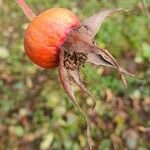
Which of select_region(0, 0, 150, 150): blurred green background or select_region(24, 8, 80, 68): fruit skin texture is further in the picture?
select_region(0, 0, 150, 150): blurred green background

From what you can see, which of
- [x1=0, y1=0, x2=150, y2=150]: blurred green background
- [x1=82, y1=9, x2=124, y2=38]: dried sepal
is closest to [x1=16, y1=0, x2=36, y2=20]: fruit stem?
[x1=82, y1=9, x2=124, y2=38]: dried sepal

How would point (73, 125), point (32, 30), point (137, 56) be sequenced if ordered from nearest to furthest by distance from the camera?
point (32, 30) → point (73, 125) → point (137, 56)

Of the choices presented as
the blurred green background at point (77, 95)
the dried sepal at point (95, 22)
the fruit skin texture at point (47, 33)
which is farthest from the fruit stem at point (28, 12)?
the blurred green background at point (77, 95)

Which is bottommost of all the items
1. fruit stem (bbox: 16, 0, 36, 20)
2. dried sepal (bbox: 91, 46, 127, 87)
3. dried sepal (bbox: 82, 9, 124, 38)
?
dried sepal (bbox: 91, 46, 127, 87)

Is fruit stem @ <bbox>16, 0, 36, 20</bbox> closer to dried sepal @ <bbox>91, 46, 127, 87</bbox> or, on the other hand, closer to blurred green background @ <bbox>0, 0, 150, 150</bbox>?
dried sepal @ <bbox>91, 46, 127, 87</bbox>

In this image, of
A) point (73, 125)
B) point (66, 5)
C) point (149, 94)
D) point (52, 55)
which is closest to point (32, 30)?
point (52, 55)

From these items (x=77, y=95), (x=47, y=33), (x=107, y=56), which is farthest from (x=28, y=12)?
(x=77, y=95)

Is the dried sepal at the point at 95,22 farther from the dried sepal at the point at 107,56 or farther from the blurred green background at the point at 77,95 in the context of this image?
the blurred green background at the point at 77,95

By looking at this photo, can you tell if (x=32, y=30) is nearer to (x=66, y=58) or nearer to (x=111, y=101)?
(x=66, y=58)
